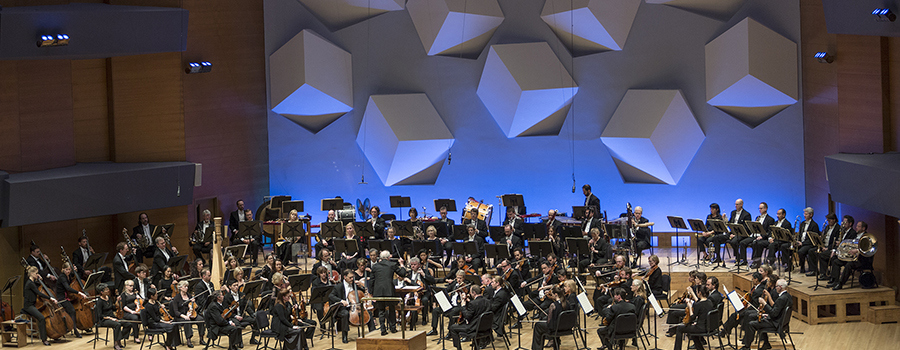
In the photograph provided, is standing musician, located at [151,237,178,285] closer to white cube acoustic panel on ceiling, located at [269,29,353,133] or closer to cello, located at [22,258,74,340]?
cello, located at [22,258,74,340]

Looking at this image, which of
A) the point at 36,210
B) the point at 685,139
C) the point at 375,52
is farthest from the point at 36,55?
the point at 685,139

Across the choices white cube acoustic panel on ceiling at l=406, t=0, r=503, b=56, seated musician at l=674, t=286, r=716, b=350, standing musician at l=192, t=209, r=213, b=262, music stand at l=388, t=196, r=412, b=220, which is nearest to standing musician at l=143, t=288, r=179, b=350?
standing musician at l=192, t=209, r=213, b=262

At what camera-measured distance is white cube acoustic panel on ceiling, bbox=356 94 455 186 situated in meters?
18.8

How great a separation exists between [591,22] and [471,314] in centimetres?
788

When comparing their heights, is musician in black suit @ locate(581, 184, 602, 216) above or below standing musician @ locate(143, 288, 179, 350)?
above

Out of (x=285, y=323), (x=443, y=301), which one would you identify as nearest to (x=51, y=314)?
(x=285, y=323)

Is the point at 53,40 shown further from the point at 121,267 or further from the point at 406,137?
the point at 406,137

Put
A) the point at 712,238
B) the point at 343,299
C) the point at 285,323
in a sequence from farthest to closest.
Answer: the point at 712,238 < the point at 343,299 < the point at 285,323

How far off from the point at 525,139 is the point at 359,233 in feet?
15.0

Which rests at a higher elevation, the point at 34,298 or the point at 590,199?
the point at 590,199

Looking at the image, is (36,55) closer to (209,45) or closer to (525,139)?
(209,45)

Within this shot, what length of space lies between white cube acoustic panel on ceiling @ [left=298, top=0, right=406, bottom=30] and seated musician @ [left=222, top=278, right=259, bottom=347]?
304 inches

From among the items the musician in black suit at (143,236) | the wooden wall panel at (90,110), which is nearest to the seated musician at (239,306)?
the musician in black suit at (143,236)

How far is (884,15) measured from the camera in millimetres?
11484
